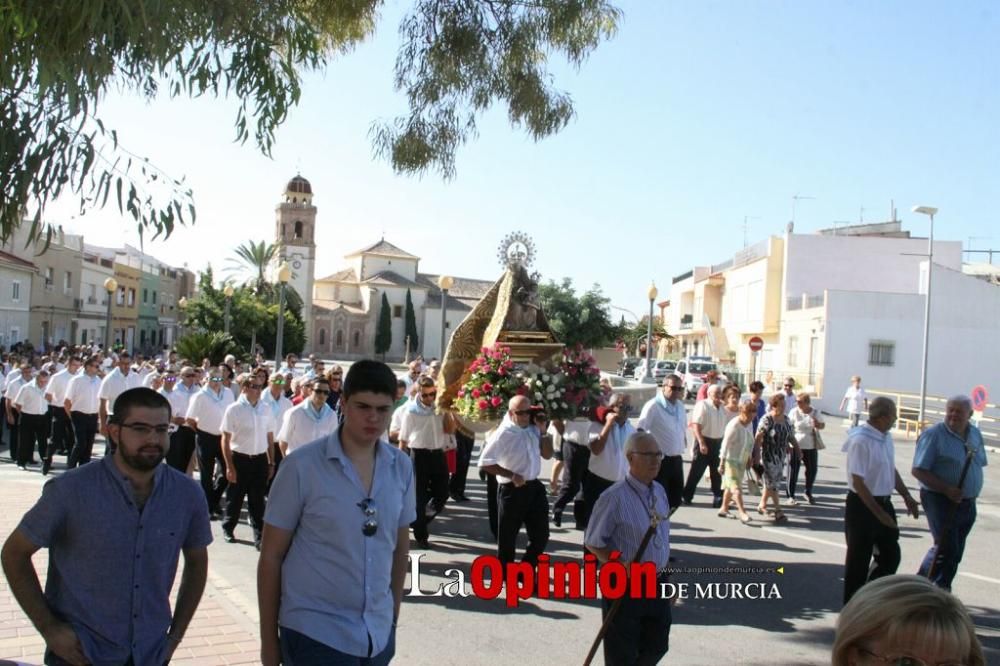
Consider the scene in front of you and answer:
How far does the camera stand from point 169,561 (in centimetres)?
352

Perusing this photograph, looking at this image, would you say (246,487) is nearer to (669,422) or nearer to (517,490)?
(517,490)

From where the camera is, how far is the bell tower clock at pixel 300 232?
269 feet

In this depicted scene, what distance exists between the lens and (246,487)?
357 inches

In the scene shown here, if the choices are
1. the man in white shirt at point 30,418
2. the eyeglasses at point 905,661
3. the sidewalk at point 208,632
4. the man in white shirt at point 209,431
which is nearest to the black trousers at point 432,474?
the man in white shirt at point 209,431

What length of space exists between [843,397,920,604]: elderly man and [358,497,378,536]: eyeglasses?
14.5 ft

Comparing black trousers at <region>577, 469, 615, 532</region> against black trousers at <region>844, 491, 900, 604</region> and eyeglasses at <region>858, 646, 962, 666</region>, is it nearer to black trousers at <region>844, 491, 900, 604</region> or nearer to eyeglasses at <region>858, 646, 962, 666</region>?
black trousers at <region>844, 491, 900, 604</region>

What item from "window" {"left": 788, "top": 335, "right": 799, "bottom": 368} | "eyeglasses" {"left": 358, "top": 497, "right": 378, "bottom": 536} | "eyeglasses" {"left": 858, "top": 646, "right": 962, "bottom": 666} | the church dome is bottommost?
"eyeglasses" {"left": 358, "top": 497, "right": 378, "bottom": 536}

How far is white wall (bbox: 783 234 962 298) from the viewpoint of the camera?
4309cm

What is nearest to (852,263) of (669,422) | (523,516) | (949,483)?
(669,422)

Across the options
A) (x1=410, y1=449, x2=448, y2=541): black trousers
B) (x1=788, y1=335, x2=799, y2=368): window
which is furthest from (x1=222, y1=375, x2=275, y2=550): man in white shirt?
(x1=788, y1=335, x2=799, y2=368): window

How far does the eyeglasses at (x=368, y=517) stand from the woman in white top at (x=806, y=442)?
32.3 ft

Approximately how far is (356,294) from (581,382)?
269ft

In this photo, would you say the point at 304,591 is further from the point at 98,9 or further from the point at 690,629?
the point at 690,629

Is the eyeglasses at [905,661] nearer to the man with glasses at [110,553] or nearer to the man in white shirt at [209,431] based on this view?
the man with glasses at [110,553]
